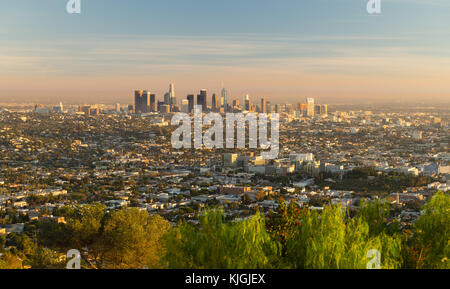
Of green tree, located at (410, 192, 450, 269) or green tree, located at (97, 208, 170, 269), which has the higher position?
green tree, located at (410, 192, 450, 269)

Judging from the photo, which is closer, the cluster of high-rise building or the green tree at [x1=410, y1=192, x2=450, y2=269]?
the green tree at [x1=410, y1=192, x2=450, y2=269]

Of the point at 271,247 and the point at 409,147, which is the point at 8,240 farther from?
the point at 409,147

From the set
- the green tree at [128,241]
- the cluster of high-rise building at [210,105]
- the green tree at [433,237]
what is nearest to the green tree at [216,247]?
the green tree at [433,237]

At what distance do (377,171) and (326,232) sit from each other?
68.1ft

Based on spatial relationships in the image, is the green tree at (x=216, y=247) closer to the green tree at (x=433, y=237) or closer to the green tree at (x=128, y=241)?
the green tree at (x=433, y=237)

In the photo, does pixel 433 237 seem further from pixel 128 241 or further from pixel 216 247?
pixel 128 241

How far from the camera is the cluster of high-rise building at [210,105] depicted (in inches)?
1635

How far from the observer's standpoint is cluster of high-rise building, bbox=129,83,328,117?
41.5 metres

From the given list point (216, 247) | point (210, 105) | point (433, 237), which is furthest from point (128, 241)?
point (210, 105)

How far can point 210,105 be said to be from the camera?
4497cm

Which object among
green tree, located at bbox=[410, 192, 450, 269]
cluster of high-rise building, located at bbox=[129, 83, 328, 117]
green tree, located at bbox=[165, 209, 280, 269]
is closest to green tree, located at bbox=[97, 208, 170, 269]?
green tree, located at bbox=[165, 209, 280, 269]

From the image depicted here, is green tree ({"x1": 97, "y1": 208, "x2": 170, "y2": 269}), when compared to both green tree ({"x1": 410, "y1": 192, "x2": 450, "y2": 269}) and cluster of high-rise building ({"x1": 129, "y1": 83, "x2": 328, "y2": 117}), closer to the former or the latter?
green tree ({"x1": 410, "y1": 192, "x2": 450, "y2": 269})

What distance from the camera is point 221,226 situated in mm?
3340
